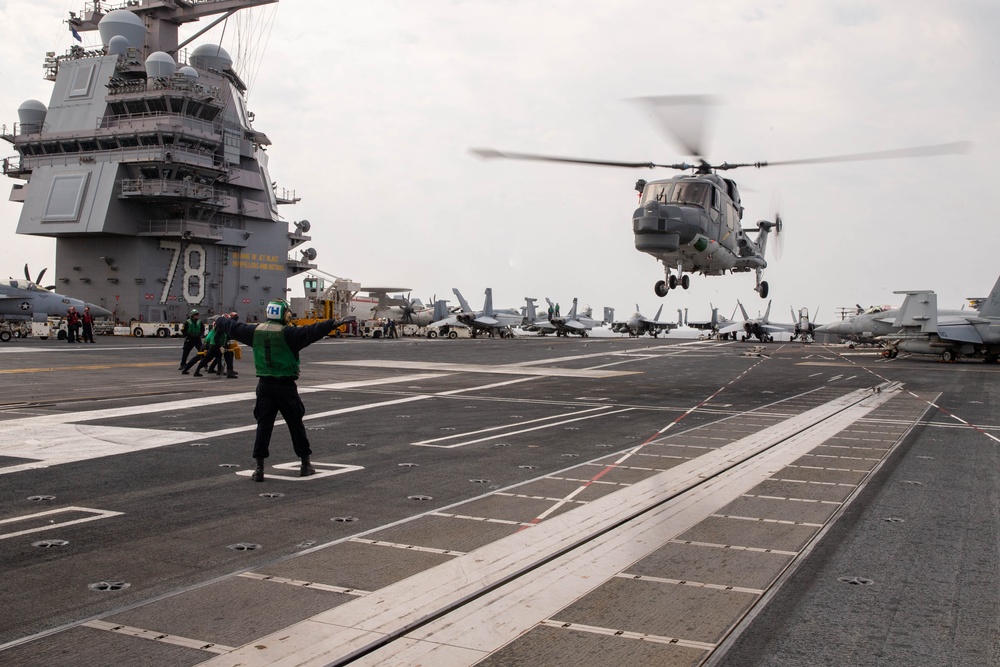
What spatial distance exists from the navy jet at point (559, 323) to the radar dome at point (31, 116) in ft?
168

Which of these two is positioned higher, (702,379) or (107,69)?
(107,69)

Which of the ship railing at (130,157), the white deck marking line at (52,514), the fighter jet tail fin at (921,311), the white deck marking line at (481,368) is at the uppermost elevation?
the ship railing at (130,157)

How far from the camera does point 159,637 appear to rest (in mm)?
4410

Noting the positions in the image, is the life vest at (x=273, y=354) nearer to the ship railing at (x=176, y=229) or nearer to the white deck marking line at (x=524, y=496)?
the white deck marking line at (x=524, y=496)

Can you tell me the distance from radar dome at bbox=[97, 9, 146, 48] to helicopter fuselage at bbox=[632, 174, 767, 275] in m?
47.0

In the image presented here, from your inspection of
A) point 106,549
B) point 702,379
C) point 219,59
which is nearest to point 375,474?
point 106,549

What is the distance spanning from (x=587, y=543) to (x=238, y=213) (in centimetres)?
5711

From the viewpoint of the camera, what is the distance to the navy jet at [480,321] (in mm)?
75875

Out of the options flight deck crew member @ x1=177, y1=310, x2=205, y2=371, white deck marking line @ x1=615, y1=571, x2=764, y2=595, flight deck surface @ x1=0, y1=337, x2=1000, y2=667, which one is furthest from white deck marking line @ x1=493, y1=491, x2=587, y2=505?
flight deck crew member @ x1=177, y1=310, x2=205, y2=371

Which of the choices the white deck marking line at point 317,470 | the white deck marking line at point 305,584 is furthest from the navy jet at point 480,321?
the white deck marking line at point 305,584

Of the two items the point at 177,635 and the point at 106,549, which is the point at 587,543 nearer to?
the point at 177,635

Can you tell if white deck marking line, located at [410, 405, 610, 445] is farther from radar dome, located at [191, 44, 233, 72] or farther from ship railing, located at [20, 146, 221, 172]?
radar dome, located at [191, 44, 233, 72]

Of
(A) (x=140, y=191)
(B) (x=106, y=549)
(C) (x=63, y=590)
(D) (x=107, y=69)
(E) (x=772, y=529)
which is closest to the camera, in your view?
(C) (x=63, y=590)

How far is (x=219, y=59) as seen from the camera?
60062 mm
